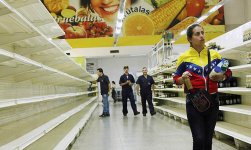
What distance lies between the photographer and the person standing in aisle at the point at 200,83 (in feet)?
8.39

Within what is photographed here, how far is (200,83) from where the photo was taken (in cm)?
258

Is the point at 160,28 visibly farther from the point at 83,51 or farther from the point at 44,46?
the point at 44,46

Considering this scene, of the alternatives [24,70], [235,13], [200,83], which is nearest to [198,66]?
[200,83]

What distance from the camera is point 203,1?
694 inches

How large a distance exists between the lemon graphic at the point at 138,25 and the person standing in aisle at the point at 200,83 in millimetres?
14964

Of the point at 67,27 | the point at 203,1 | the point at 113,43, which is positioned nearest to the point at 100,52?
the point at 113,43

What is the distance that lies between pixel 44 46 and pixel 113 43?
13.0m

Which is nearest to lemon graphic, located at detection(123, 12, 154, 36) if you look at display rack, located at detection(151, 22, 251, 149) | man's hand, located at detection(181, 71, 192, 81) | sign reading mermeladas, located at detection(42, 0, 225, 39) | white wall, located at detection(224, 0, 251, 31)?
sign reading mermeladas, located at detection(42, 0, 225, 39)

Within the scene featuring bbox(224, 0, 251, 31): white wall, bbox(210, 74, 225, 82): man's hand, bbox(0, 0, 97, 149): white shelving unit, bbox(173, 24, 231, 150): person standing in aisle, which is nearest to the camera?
bbox(210, 74, 225, 82): man's hand

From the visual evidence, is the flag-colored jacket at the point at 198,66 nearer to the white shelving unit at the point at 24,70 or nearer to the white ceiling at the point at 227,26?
the white shelving unit at the point at 24,70

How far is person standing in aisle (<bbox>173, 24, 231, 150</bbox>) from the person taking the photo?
2.56 metres

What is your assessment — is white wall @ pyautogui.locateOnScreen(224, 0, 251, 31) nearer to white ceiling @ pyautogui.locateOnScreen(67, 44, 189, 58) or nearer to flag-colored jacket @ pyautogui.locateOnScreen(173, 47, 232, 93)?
white ceiling @ pyautogui.locateOnScreen(67, 44, 189, 58)

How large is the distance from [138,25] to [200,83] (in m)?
15.3

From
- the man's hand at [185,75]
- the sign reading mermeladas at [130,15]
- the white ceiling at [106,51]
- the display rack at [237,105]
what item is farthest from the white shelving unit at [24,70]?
the sign reading mermeladas at [130,15]
